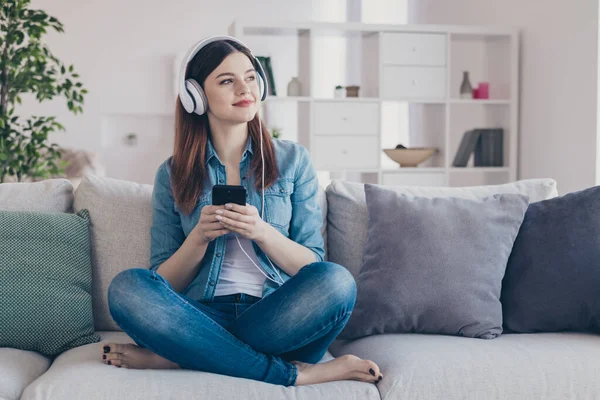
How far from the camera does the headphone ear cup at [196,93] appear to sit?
1.94 m

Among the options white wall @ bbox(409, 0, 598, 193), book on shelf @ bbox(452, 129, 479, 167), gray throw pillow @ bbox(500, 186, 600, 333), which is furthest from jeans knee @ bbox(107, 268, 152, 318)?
book on shelf @ bbox(452, 129, 479, 167)

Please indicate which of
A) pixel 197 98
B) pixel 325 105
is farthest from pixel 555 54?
pixel 197 98

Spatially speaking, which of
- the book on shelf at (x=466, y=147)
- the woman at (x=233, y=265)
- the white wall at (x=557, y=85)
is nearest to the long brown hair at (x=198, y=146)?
the woman at (x=233, y=265)

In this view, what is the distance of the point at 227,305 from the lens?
6.16ft

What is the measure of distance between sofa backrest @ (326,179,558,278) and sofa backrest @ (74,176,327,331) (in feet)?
1.79

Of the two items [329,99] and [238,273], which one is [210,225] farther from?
[329,99]

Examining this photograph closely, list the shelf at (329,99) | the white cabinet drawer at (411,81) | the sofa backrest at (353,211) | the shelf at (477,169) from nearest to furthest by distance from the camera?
the sofa backrest at (353,211), the shelf at (329,99), the white cabinet drawer at (411,81), the shelf at (477,169)

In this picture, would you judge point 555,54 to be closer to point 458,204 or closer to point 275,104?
point 458,204

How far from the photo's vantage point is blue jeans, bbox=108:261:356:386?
1.67 metres

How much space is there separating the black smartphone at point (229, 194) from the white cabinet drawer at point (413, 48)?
9.93 feet

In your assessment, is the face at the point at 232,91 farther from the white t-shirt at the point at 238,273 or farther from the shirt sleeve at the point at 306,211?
the white t-shirt at the point at 238,273

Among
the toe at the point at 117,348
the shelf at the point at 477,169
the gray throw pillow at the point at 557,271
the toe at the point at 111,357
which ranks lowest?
the toe at the point at 111,357

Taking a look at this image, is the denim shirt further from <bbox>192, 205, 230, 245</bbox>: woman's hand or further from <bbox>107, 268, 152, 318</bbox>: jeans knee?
<bbox>107, 268, 152, 318</bbox>: jeans knee

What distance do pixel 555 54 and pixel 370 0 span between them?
8.92ft
